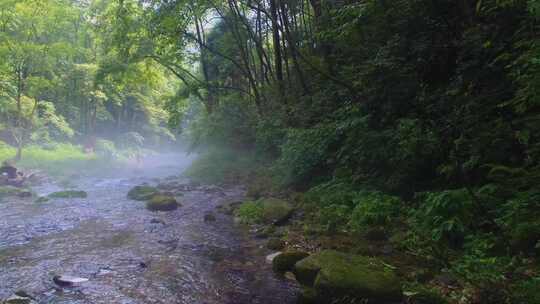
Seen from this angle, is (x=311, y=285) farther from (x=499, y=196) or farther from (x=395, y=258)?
(x=499, y=196)

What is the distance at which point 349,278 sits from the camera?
4.68 metres

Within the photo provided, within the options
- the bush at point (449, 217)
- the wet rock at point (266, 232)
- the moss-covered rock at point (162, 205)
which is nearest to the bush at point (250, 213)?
the wet rock at point (266, 232)

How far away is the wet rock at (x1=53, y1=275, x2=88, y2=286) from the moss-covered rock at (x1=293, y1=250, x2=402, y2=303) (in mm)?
3397

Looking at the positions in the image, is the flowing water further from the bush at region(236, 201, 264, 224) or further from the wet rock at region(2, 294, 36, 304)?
the bush at region(236, 201, 264, 224)

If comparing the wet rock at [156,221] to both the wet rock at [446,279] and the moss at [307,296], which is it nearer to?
the moss at [307,296]

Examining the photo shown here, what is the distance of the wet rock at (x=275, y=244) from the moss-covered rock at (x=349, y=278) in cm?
161

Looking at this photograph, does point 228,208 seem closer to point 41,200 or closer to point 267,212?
point 267,212

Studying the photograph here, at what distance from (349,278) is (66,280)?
4.23m

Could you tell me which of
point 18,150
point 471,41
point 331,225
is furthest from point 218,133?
point 471,41

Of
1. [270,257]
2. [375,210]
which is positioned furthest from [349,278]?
[375,210]

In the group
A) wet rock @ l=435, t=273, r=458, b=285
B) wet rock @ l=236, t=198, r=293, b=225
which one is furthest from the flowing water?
wet rock @ l=435, t=273, r=458, b=285

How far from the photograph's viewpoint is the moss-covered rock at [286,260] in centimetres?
592

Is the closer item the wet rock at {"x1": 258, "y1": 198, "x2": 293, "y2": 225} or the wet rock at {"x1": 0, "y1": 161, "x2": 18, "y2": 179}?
the wet rock at {"x1": 258, "y1": 198, "x2": 293, "y2": 225}

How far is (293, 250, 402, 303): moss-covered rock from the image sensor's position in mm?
4453
